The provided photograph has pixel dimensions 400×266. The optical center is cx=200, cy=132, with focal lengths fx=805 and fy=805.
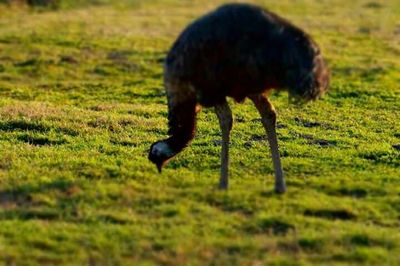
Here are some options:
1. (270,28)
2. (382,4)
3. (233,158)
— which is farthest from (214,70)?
(382,4)

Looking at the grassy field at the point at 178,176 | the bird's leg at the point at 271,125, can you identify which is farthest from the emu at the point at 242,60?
the grassy field at the point at 178,176

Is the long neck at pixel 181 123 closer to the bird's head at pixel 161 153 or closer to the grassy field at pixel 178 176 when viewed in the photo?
the bird's head at pixel 161 153

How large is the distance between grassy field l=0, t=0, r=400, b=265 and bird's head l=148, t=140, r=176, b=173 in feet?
0.72

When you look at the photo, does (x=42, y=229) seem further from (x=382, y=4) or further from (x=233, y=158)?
(x=382, y=4)

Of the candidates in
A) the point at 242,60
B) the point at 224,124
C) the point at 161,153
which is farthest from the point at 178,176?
the point at 242,60

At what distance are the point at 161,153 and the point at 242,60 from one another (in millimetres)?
2029

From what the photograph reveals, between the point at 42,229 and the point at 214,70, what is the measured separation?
8.78 ft

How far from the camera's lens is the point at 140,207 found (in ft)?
30.8

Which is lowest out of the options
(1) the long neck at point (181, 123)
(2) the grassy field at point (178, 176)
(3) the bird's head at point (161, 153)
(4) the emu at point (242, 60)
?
(2) the grassy field at point (178, 176)

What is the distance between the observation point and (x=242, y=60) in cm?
928

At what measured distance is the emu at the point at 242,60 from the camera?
363 inches

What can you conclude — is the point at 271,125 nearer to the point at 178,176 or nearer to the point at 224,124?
the point at 224,124

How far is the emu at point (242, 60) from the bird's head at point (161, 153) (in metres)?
1.01

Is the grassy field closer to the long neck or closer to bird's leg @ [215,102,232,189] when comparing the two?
bird's leg @ [215,102,232,189]
